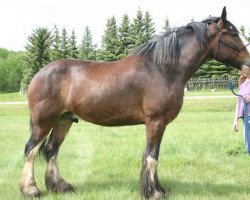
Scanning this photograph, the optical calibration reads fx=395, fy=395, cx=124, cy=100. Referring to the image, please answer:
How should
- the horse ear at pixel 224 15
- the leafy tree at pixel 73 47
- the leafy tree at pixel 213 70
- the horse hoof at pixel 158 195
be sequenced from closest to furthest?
the horse ear at pixel 224 15, the horse hoof at pixel 158 195, the leafy tree at pixel 213 70, the leafy tree at pixel 73 47

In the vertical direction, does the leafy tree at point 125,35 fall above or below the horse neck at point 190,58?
above

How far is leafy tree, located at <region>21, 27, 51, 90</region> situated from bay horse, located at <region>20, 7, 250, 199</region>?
1904 inches

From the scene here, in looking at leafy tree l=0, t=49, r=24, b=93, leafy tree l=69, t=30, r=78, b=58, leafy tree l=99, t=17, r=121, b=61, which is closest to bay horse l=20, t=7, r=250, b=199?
leafy tree l=99, t=17, r=121, b=61

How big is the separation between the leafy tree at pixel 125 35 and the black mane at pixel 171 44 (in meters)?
52.3

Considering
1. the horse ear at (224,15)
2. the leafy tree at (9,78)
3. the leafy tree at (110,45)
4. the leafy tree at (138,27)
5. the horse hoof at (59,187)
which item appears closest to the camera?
the horse ear at (224,15)

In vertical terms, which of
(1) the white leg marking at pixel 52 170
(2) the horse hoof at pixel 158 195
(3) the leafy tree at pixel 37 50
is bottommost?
(2) the horse hoof at pixel 158 195

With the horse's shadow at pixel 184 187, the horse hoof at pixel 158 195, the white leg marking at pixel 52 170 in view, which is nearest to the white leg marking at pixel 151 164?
the horse hoof at pixel 158 195

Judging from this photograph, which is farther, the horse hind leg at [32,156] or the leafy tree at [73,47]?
the leafy tree at [73,47]

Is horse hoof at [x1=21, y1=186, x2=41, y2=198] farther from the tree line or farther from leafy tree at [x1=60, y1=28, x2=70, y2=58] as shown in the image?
leafy tree at [x1=60, y1=28, x2=70, y2=58]

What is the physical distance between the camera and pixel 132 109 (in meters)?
5.65

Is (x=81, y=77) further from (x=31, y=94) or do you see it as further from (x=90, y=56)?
→ (x=90, y=56)

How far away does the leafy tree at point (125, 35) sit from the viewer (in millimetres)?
58688

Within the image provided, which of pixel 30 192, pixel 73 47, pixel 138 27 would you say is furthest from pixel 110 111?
pixel 73 47

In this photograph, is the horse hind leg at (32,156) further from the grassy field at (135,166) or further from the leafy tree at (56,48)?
the leafy tree at (56,48)
